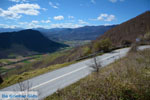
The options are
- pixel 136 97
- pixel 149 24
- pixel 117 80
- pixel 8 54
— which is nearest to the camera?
pixel 136 97

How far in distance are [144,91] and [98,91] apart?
1.22 meters

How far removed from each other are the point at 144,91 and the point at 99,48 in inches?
947

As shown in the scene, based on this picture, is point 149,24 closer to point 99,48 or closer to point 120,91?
point 99,48

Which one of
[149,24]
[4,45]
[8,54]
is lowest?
[8,54]

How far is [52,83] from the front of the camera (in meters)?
9.12

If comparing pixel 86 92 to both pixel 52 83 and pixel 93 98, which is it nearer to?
pixel 93 98

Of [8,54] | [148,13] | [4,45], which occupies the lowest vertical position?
[8,54]

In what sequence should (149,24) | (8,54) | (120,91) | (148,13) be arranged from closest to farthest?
(120,91)
(149,24)
(148,13)
(8,54)

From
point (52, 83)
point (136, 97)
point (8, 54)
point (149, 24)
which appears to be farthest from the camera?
point (8, 54)

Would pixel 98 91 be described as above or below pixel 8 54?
above

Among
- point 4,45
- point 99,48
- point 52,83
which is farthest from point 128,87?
point 4,45

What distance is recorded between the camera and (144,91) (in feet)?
9.64

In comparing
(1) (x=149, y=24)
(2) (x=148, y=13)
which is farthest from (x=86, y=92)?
(2) (x=148, y=13)

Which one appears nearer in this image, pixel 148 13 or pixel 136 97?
pixel 136 97
